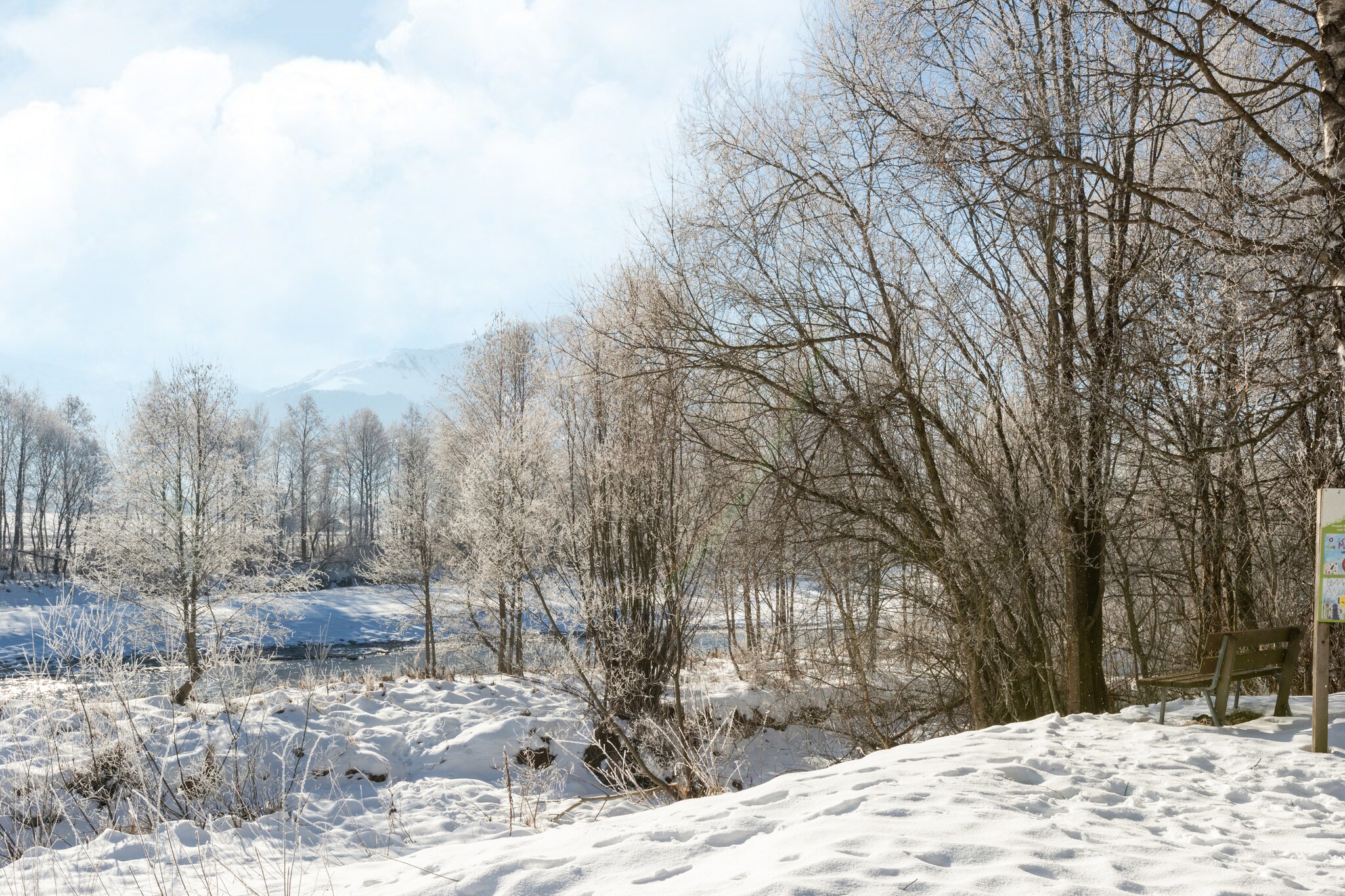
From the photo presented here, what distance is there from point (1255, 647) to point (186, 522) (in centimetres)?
1954

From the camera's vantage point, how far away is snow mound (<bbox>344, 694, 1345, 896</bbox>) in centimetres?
304

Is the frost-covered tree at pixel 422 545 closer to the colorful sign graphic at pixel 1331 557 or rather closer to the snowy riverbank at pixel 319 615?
the snowy riverbank at pixel 319 615

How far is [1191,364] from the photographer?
223 inches

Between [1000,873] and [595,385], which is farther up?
Answer: [595,385]

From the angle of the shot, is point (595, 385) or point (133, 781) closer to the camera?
point (133, 781)

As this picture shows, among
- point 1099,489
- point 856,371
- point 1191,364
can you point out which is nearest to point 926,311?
point 856,371

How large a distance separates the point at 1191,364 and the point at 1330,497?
3.76ft

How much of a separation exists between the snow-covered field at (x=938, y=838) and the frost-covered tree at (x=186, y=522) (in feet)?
40.6

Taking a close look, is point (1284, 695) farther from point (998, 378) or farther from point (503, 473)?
point (503, 473)

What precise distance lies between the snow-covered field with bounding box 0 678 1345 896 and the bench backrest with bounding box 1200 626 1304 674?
441 millimetres

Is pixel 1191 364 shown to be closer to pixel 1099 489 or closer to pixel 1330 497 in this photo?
pixel 1330 497

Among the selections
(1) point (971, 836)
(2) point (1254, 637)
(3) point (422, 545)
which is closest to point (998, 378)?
(2) point (1254, 637)

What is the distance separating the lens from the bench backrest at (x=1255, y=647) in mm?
6066

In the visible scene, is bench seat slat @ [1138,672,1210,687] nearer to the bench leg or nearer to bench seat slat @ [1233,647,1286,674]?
bench seat slat @ [1233,647,1286,674]
